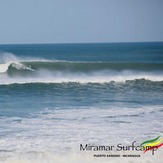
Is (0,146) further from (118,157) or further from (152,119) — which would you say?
(152,119)

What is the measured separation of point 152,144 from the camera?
23.9 ft

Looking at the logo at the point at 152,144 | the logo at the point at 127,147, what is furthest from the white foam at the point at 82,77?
the logo at the point at 127,147

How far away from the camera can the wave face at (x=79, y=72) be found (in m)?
20.5

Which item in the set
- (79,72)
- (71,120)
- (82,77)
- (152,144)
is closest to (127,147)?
(152,144)

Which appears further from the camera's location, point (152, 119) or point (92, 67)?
point (92, 67)

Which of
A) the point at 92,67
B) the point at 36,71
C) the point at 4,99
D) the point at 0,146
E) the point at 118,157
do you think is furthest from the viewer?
the point at 92,67

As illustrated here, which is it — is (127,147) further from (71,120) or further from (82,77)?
(82,77)

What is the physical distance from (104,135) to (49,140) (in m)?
1.37

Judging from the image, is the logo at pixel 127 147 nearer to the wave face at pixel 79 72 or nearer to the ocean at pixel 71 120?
the ocean at pixel 71 120

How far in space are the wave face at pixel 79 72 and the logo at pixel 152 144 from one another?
39.0 feet

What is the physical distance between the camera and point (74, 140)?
7562mm

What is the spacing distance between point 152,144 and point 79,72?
16.5 metres

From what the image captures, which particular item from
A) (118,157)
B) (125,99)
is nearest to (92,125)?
(118,157)

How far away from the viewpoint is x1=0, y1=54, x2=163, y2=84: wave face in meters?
20.5
